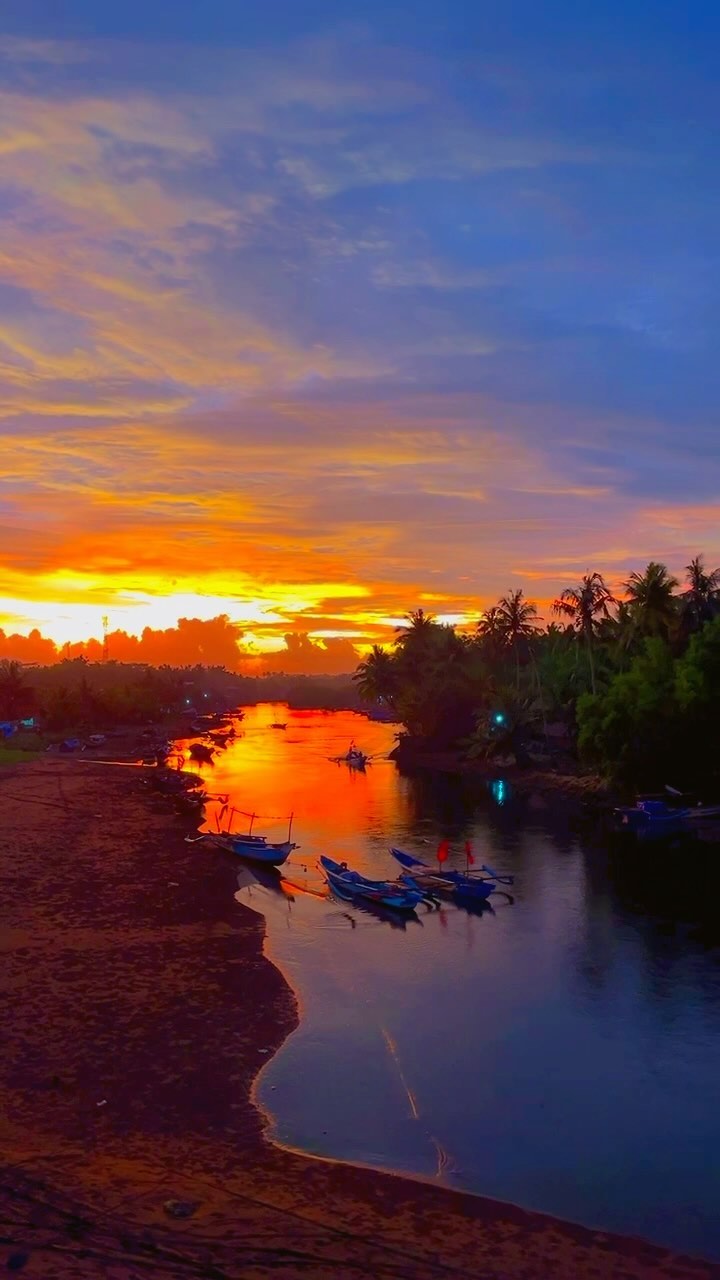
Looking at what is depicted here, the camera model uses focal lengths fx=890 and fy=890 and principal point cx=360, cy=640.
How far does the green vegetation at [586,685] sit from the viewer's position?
6600 cm

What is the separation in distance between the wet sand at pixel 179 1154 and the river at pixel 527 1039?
0.93 meters

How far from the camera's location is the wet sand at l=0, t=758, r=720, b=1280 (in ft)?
44.6

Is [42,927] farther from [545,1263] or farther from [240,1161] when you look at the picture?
Result: [545,1263]

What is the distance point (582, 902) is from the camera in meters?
40.1

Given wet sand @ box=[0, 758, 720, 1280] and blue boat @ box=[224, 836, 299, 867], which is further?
blue boat @ box=[224, 836, 299, 867]

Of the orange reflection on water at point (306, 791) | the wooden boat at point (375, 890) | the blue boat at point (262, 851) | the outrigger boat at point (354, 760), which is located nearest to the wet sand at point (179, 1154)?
the wooden boat at point (375, 890)

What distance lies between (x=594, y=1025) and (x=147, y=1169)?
46.7 ft

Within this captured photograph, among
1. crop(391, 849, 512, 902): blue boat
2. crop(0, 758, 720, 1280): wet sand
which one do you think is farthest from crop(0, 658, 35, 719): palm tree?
crop(0, 758, 720, 1280): wet sand

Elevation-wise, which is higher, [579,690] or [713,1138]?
[579,690]

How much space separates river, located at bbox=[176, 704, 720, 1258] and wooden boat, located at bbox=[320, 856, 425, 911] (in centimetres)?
90

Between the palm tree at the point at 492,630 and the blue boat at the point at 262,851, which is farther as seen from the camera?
the palm tree at the point at 492,630

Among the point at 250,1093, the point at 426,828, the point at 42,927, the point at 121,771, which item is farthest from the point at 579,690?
the point at 250,1093

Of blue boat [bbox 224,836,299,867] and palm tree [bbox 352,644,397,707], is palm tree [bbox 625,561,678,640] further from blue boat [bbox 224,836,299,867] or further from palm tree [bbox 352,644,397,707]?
palm tree [bbox 352,644,397,707]

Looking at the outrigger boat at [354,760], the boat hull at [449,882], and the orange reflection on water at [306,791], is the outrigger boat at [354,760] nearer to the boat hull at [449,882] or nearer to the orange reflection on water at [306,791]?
the orange reflection on water at [306,791]
